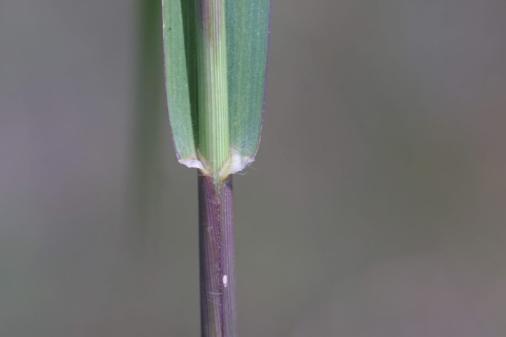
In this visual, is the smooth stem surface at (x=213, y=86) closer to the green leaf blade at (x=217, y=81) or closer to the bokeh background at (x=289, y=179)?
the green leaf blade at (x=217, y=81)

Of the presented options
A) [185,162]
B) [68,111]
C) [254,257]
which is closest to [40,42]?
[68,111]

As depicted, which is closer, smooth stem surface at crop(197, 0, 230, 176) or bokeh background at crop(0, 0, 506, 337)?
smooth stem surface at crop(197, 0, 230, 176)

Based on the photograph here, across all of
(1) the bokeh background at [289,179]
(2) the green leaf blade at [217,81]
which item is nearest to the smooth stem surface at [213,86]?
(2) the green leaf blade at [217,81]

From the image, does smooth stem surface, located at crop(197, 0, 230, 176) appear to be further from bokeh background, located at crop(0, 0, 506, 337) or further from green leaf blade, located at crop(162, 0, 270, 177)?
bokeh background, located at crop(0, 0, 506, 337)

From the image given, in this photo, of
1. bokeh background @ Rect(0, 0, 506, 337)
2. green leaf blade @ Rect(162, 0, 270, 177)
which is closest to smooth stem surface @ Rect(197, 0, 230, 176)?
green leaf blade @ Rect(162, 0, 270, 177)

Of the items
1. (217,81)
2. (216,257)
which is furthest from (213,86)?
(216,257)

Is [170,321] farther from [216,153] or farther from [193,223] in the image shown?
[216,153]
